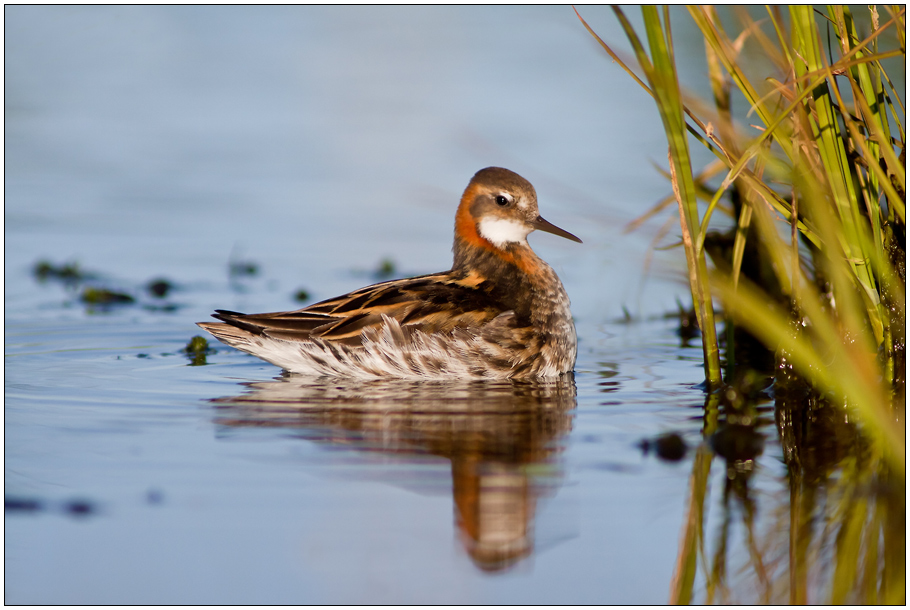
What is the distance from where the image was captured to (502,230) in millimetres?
6980

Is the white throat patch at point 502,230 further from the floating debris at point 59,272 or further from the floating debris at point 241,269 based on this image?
the floating debris at point 59,272

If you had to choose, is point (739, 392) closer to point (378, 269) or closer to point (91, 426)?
point (91, 426)

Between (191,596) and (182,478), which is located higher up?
(182,478)

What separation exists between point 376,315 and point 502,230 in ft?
3.93

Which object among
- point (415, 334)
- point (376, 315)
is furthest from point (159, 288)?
point (415, 334)

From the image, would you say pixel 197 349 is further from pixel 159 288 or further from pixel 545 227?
pixel 545 227

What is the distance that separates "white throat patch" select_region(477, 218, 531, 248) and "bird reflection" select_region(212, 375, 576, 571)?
3.87 feet

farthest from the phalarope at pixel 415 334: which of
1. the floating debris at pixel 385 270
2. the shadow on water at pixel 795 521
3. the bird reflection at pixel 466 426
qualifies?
the floating debris at pixel 385 270

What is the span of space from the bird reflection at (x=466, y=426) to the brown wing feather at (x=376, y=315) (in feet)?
1.03

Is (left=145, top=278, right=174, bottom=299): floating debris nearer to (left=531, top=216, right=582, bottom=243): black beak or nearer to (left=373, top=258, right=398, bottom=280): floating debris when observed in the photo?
(left=373, top=258, right=398, bottom=280): floating debris

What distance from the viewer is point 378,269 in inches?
344

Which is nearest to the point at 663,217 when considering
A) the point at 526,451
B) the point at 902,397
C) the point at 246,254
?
the point at 246,254

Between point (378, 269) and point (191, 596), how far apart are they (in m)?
5.61

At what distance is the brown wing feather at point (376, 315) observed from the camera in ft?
20.7
